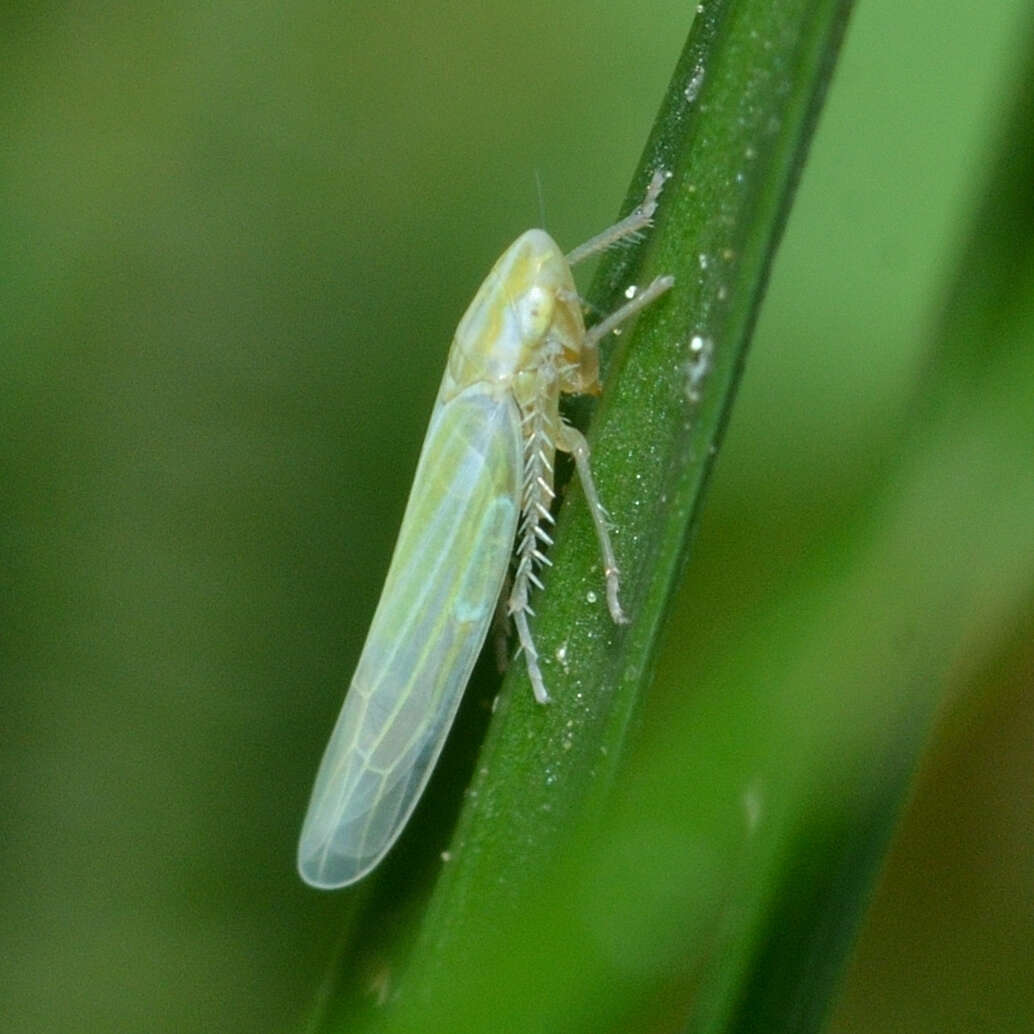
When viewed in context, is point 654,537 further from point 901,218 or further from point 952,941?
point 952,941

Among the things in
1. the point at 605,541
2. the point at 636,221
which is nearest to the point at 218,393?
the point at 636,221

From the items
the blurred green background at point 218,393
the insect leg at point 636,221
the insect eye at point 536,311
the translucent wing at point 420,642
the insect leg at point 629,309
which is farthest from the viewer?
the blurred green background at point 218,393

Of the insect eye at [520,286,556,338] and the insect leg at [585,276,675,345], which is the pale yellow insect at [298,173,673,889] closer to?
the insect eye at [520,286,556,338]

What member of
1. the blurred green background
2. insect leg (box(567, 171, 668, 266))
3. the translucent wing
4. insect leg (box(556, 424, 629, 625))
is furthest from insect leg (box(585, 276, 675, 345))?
the blurred green background

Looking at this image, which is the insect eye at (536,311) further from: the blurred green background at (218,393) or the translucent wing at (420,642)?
the blurred green background at (218,393)

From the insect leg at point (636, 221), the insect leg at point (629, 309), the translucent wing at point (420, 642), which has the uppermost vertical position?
the insect leg at point (636, 221)

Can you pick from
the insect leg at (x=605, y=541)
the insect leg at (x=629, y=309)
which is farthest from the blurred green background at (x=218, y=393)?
the insect leg at (x=605, y=541)

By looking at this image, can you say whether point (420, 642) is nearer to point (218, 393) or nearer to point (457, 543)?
point (457, 543)
